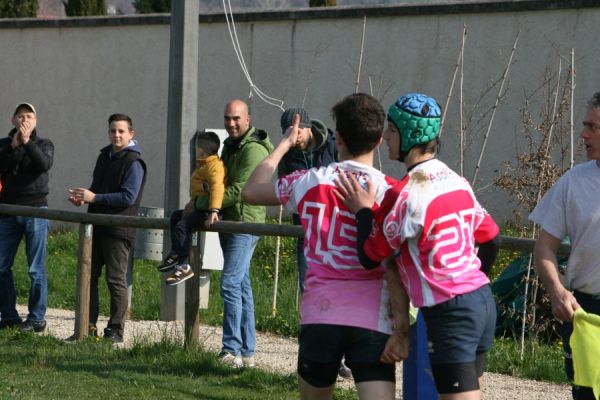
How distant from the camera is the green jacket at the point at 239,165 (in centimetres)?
814

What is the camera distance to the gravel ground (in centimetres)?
757

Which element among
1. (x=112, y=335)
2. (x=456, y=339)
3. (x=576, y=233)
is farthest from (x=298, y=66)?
(x=456, y=339)

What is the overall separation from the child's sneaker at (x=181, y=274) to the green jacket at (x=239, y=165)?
0.46m

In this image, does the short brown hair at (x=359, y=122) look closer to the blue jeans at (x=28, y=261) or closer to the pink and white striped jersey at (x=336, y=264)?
the pink and white striped jersey at (x=336, y=264)

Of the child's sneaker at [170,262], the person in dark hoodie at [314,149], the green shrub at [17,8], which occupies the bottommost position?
the child's sneaker at [170,262]

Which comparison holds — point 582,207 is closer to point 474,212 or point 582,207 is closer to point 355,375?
point 474,212

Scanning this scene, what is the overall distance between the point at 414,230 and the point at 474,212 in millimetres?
314

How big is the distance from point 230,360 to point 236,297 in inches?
17.5

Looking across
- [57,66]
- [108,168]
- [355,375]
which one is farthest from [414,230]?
[57,66]

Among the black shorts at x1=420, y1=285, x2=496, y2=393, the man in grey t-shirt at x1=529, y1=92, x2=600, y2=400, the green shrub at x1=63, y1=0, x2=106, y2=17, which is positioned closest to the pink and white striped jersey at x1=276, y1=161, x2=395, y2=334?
the black shorts at x1=420, y1=285, x2=496, y2=393

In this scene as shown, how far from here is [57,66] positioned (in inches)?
727

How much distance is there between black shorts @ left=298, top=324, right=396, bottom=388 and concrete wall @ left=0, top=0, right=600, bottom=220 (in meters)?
7.69

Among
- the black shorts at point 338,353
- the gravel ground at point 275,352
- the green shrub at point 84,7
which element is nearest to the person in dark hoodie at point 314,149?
the gravel ground at point 275,352

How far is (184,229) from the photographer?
26.7ft
